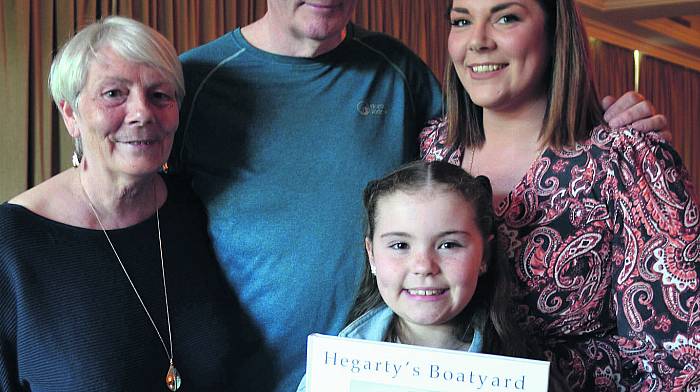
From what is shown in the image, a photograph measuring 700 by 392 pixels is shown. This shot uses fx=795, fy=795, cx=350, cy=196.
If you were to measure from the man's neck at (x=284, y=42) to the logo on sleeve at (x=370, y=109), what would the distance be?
16 centimetres

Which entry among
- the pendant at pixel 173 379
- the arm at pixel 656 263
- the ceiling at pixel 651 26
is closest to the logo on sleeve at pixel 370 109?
the arm at pixel 656 263

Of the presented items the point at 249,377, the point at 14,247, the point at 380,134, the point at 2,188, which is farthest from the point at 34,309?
the point at 2,188

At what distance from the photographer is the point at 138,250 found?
72.7 inches

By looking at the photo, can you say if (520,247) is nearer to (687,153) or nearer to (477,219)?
(477,219)

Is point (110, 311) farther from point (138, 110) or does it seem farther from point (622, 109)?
point (622, 109)

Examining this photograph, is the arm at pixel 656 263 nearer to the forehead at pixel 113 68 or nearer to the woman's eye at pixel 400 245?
the woman's eye at pixel 400 245

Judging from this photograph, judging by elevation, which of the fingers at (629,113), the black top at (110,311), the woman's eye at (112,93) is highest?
the fingers at (629,113)

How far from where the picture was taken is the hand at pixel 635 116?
64.6 inches

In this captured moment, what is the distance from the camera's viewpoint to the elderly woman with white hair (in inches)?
66.2

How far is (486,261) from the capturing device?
1.59m

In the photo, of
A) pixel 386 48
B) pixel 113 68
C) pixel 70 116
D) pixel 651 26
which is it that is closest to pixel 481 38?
pixel 386 48

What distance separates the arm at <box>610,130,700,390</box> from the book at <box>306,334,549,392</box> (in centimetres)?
41

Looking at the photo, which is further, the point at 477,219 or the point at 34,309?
the point at 34,309

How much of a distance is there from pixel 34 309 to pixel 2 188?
266 centimetres
